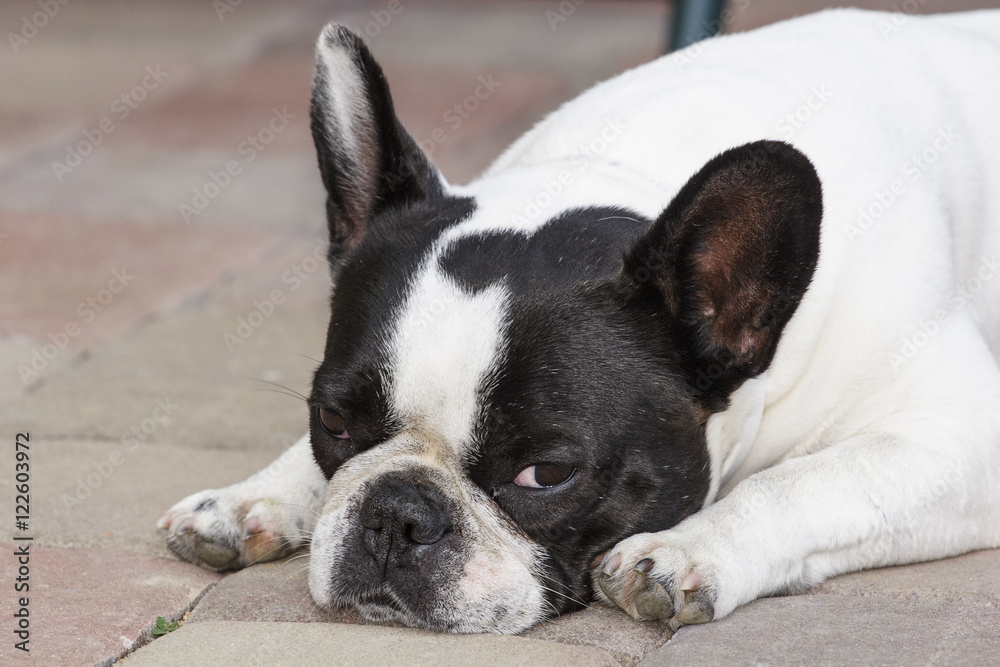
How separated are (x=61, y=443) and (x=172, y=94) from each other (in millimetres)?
6041

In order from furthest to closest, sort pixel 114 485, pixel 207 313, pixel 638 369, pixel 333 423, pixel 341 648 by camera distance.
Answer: pixel 207 313, pixel 114 485, pixel 333 423, pixel 638 369, pixel 341 648

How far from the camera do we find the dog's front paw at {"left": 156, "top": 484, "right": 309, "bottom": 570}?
11.3 ft

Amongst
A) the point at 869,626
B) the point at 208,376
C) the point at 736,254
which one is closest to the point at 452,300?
the point at 736,254

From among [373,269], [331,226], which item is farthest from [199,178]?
[373,269]

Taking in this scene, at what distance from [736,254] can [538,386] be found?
575 millimetres

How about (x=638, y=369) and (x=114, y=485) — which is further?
(x=114, y=485)

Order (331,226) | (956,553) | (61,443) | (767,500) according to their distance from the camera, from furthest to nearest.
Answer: (61,443) → (331,226) → (956,553) → (767,500)

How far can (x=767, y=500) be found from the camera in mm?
3213

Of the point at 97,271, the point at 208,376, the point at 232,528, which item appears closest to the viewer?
the point at 232,528

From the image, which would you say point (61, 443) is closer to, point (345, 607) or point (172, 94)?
point (345, 607)

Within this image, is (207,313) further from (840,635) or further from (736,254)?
(840,635)

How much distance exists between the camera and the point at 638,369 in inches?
121

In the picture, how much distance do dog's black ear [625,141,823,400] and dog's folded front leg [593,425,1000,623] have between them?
13.6 inches

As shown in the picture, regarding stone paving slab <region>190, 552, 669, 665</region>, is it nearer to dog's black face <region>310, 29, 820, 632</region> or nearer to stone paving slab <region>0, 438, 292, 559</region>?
dog's black face <region>310, 29, 820, 632</region>
